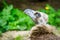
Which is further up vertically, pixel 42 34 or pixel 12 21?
pixel 12 21

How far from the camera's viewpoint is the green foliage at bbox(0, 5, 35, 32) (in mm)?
6890

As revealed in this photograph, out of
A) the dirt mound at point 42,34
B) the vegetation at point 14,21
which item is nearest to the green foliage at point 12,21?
the vegetation at point 14,21

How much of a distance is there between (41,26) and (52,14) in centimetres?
463

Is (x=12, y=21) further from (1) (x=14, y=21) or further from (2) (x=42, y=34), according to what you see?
(2) (x=42, y=34)

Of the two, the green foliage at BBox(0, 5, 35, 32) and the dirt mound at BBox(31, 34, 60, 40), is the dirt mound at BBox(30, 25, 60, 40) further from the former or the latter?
the green foliage at BBox(0, 5, 35, 32)

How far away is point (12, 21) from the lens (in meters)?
7.34

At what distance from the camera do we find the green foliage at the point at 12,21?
6.89 metres

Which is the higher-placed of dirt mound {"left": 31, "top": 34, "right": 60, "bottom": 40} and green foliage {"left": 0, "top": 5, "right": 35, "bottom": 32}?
green foliage {"left": 0, "top": 5, "right": 35, "bottom": 32}

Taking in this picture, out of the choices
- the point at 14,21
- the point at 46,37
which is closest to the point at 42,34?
the point at 46,37

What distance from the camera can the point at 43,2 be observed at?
10898 mm

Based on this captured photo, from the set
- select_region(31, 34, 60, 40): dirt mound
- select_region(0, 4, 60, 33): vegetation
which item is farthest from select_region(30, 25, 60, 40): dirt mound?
select_region(0, 4, 60, 33): vegetation

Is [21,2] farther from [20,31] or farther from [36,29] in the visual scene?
[36,29]

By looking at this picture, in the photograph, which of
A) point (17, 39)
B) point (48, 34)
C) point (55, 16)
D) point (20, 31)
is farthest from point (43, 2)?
point (48, 34)

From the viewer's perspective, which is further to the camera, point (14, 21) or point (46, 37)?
point (14, 21)
